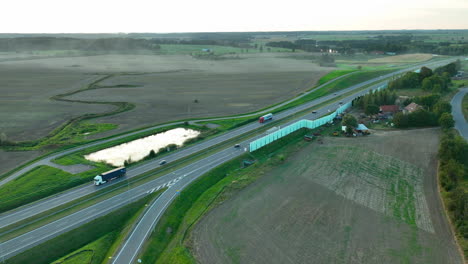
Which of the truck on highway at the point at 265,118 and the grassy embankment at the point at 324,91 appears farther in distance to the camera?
the grassy embankment at the point at 324,91

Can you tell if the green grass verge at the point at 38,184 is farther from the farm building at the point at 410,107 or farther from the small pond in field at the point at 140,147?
the farm building at the point at 410,107

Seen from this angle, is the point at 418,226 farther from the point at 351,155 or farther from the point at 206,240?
the point at 206,240

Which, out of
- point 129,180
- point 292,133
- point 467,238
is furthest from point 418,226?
point 129,180

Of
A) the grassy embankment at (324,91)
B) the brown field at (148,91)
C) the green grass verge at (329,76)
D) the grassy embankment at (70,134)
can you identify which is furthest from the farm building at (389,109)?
the grassy embankment at (70,134)

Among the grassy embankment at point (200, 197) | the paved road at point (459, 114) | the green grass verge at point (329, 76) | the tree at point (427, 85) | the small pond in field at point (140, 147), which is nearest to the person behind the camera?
the grassy embankment at point (200, 197)

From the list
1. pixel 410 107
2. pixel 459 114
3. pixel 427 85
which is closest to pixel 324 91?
pixel 427 85

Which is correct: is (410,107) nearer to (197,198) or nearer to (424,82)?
(424,82)

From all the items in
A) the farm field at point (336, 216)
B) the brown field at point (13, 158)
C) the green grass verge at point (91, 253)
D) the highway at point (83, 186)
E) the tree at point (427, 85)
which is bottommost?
the green grass verge at point (91, 253)
